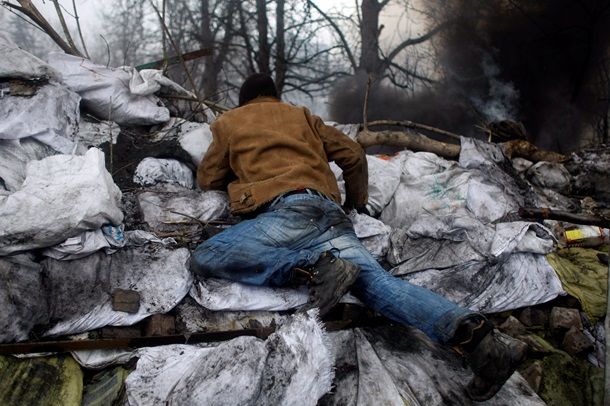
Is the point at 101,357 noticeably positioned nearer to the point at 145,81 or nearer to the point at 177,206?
the point at 177,206

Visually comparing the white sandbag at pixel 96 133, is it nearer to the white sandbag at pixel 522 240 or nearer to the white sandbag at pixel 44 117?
the white sandbag at pixel 44 117

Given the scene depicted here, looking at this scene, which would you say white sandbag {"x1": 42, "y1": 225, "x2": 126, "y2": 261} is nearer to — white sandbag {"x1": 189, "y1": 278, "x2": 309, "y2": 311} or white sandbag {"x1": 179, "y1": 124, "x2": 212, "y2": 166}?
white sandbag {"x1": 189, "y1": 278, "x2": 309, "y2": 311}

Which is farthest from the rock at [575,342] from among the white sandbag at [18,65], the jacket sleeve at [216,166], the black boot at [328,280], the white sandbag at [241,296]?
the white sandbag at [18,65]

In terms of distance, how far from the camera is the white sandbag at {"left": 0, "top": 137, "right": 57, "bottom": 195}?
8.89 ft

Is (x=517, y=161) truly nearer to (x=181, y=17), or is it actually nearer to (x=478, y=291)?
(x=478, y=291)

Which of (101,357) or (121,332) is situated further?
(121,332)

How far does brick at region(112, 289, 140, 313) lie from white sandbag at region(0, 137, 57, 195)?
82cm

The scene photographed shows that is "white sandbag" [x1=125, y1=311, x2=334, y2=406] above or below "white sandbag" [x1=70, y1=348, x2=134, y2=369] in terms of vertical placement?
above

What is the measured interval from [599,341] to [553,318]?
0.25 metres

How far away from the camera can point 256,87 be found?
3336mm

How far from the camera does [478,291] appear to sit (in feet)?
9.27

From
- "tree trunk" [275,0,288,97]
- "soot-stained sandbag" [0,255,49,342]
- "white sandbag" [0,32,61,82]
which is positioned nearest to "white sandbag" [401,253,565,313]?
"soot-stained sandbag" [0,255,49,342]

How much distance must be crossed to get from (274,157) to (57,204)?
122 centimetres

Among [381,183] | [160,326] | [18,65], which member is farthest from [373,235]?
[18,65]
